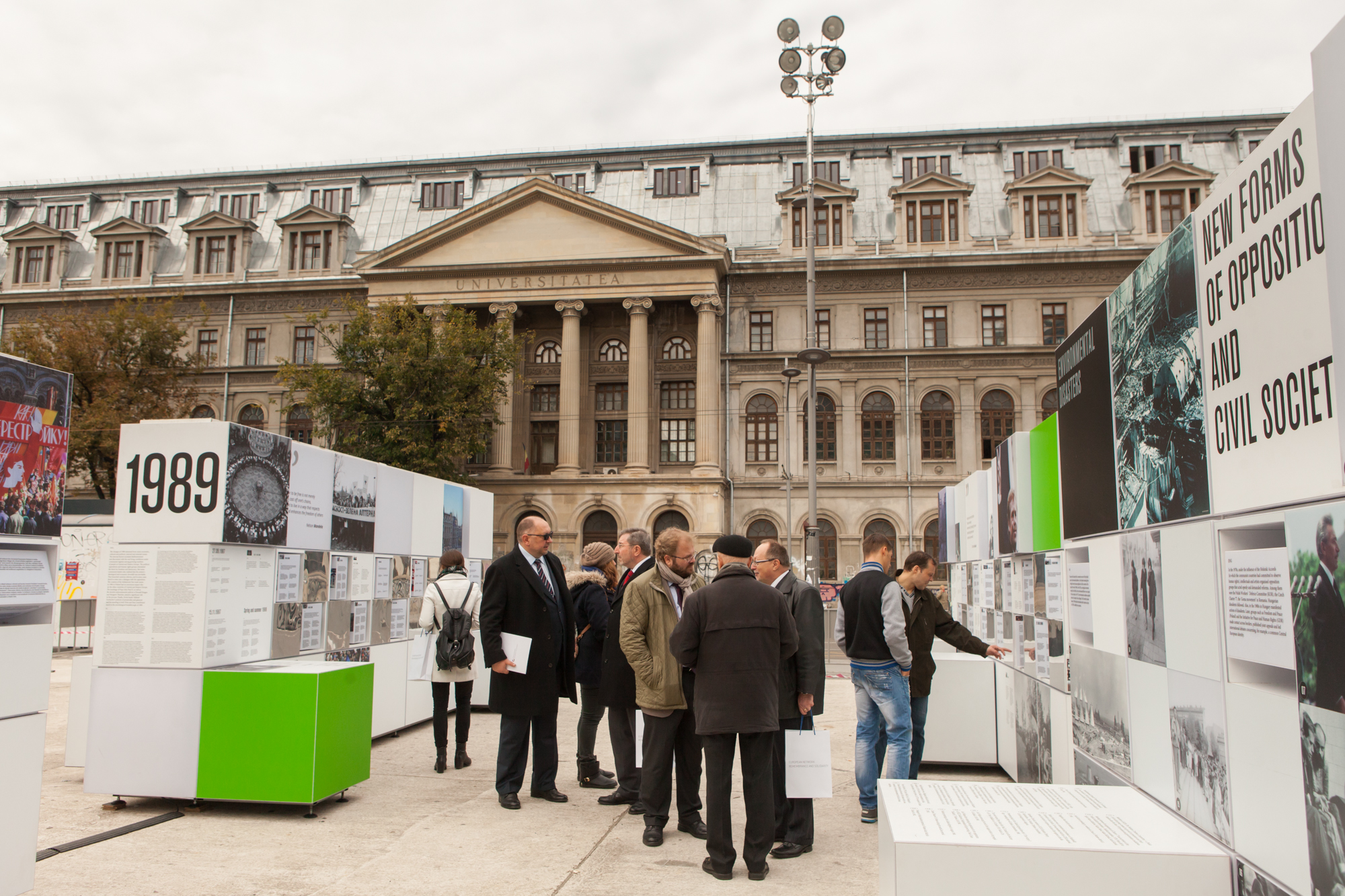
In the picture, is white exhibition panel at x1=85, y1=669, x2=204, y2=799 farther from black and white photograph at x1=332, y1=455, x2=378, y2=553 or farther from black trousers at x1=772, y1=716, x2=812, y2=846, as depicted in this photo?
black trousers at x1=772, y1=716, x2=812, y2=846

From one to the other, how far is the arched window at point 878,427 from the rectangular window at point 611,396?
1076 cm

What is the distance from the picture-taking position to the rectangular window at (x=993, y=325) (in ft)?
136

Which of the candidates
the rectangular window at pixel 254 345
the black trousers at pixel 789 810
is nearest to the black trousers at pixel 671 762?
the black trousers at pixel 789 810

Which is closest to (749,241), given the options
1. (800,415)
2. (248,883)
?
(800,415)

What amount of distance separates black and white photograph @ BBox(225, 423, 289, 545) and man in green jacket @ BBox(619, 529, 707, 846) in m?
3.87

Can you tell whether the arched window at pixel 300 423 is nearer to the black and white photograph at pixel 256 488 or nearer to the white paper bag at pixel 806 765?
the black and white photograph at pixel 256 488

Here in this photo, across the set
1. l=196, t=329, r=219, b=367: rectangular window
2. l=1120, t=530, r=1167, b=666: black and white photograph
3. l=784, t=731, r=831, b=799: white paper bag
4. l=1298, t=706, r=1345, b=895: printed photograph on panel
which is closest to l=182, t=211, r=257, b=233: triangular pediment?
l=196, t=329, r=219, b=367: rectangular window

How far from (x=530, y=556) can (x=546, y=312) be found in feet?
117

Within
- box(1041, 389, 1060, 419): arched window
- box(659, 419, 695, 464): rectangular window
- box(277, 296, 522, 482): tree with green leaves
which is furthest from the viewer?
box(659, 419, 695, 464): rectangular window

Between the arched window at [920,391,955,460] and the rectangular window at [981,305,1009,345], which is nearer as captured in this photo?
the arched window at [920,391,955,460]

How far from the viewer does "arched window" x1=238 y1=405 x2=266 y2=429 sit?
46.0 m

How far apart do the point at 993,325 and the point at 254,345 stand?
3488 cm

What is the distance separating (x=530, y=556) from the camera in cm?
902

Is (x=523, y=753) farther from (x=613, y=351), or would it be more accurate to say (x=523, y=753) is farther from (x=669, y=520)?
(x=613, y=351)
